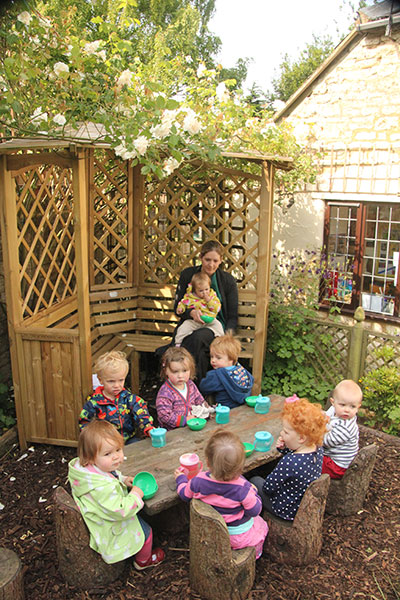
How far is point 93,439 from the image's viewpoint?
2494 mm

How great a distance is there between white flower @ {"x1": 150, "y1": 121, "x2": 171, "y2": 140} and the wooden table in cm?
210

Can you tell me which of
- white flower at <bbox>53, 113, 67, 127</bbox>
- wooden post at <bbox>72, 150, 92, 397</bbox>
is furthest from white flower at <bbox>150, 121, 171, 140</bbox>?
white flower at <bbox>53, 113, 67, 127</bbox>

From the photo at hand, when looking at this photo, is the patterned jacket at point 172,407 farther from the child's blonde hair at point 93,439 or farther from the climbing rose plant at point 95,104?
the climbing rose plant at point 95,104

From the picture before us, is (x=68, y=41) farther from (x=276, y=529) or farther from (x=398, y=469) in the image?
(x=398, y=469)

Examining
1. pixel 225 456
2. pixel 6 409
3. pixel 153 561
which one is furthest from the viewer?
pixel 6 409

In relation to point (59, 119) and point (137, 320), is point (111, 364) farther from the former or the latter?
point (137, 320)

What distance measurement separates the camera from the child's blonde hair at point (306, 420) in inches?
108

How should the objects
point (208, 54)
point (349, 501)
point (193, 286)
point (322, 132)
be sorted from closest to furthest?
point (349, 501) < point (193, 286) < point (322, 132) < point (208, 54)

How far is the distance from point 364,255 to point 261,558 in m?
5.77

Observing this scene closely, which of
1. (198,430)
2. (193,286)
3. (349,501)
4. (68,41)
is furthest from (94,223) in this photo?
(349,501)

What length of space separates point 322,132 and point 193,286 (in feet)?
14.8

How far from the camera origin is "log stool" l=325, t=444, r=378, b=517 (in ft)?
10.6

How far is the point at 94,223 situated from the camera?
557 centimetres

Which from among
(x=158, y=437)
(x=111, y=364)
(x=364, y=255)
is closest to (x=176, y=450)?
(x=158, y=437)
